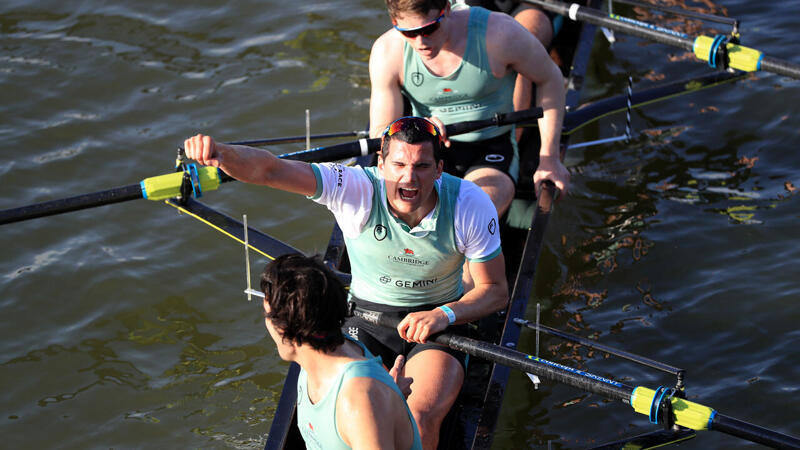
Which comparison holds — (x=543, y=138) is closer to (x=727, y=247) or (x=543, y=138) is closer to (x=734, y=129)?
(x=727, y=247)

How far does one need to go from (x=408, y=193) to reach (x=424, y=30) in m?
1.02

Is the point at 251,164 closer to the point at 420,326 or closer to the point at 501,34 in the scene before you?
the point at 420,326

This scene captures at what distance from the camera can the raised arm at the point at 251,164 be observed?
10.5 ft

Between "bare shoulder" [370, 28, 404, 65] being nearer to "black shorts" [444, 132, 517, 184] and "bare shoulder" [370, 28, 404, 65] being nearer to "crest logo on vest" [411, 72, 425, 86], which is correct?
"crest logo on vest" [411, 72, 425, 86]

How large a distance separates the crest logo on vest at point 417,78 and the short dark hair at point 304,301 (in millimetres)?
2291

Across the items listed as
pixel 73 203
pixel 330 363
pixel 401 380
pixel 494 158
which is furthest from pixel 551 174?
pixel 330 363

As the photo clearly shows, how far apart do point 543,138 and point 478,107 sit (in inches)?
15.9

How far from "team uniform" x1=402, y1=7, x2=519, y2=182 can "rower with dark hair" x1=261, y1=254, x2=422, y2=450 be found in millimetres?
2285

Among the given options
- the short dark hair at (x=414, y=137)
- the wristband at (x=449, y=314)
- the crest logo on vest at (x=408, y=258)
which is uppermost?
the short dark hair at (x=414, y=137)

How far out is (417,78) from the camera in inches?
185

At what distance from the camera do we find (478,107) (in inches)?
191

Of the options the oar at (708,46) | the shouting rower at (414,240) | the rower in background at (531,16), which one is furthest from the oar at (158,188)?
the oar at (708,46)

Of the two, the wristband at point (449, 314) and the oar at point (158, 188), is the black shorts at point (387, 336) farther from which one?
the oar at point (158, 188)

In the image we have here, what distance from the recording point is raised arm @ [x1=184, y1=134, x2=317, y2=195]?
3.21 m
